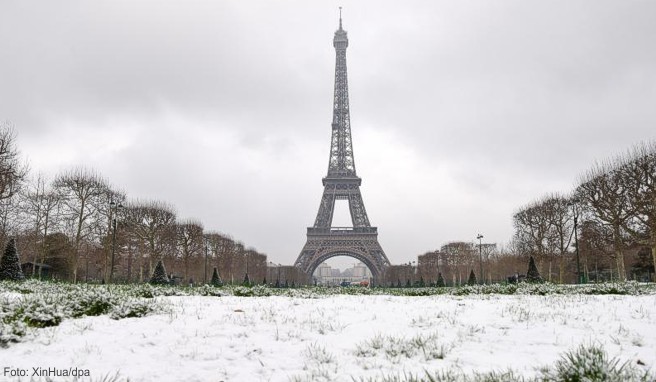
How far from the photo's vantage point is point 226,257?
56.8m

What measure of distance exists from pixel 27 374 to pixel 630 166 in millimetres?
37669

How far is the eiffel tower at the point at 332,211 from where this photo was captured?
7169cm

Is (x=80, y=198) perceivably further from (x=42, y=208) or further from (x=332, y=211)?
(x=332, y=211)

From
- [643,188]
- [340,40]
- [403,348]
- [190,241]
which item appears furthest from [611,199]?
[340,40]

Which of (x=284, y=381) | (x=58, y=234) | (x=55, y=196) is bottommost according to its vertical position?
(x=284, y=381)

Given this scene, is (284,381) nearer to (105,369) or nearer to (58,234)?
(105,369)

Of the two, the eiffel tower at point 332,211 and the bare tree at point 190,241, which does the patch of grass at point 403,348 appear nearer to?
the bare tree at point 190,241

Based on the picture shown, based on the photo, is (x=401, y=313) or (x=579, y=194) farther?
(x=579, y=194)

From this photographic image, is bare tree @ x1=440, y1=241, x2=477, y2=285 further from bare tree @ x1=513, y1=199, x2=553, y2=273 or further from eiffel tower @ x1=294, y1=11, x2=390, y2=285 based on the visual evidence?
bare tree @ x1=513, y1=199, x2=553, y2=273

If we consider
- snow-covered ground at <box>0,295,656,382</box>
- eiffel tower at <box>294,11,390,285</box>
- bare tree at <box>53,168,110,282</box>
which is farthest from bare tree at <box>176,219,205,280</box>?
snow-covered ground at <box>0,295,656,382</box>

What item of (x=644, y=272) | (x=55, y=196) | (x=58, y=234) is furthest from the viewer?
(x=644, y=272)

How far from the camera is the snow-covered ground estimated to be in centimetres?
552

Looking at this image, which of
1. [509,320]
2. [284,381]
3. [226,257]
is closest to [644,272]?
[226,257]

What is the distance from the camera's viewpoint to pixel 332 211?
7844 centimetres
